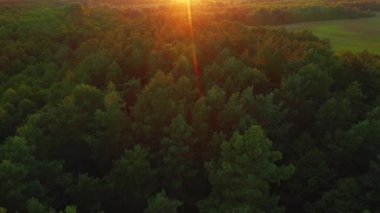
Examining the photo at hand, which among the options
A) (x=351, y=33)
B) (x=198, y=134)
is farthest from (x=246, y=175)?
(x=351, y=33)

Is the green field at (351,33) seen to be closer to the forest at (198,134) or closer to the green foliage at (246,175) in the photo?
the forest at (198,134)

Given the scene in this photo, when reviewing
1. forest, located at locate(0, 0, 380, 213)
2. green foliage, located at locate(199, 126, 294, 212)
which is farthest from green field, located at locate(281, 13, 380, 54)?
green foliage, located at locate(199, 126, 294, 212)

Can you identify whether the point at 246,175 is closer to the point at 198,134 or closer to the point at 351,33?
the point at 198,134

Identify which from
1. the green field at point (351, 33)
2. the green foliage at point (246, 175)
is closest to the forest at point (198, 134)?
the green foliage at point (246, 175)

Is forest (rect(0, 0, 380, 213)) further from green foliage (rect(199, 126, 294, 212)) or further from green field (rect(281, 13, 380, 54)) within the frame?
green field (rect(281, 13, 380, 54))

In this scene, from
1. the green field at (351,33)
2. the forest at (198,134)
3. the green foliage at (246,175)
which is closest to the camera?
the green foliage at (246,175)
